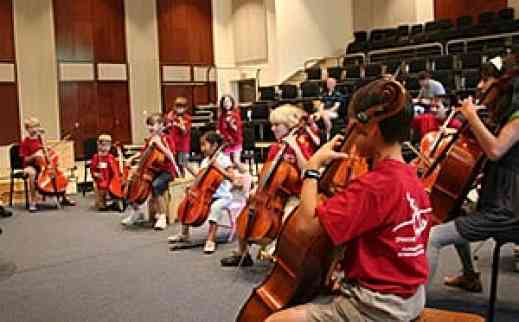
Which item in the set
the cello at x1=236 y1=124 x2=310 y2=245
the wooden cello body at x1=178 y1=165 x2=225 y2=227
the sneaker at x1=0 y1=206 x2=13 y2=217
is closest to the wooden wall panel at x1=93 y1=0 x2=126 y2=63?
the sneaker at x1=0 y1=206 x2=13 y2=217

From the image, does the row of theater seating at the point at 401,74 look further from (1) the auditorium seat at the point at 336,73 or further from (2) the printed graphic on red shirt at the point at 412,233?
(2) the printed graphic on red shirt at the point at 412,233

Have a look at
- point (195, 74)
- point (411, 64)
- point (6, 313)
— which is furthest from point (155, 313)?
point (195, 74)

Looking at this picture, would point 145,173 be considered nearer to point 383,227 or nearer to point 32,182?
point 32,182

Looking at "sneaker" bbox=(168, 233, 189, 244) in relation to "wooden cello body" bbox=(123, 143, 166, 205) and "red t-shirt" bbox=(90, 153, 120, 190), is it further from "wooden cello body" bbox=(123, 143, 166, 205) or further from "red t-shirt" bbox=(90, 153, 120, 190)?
"red t-shirt" bbox=(90, 153, 120, 190)

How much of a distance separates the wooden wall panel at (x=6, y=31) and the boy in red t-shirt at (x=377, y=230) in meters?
12.5

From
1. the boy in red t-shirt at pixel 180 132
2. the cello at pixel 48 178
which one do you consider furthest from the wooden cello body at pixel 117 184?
the boy in red t-shirt at pixel 180 132

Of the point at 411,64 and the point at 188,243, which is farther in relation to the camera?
the point at 411,64

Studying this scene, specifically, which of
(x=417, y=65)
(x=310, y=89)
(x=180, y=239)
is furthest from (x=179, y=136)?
(x=417, y=65)

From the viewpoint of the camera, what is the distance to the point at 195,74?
51.1ft

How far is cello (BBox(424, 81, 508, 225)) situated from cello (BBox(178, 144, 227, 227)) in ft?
7.98

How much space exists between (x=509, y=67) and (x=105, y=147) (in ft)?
20.5

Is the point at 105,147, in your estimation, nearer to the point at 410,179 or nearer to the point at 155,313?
the point at 155,313

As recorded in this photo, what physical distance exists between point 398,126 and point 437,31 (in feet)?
40.3

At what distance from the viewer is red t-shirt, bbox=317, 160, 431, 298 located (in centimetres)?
185
